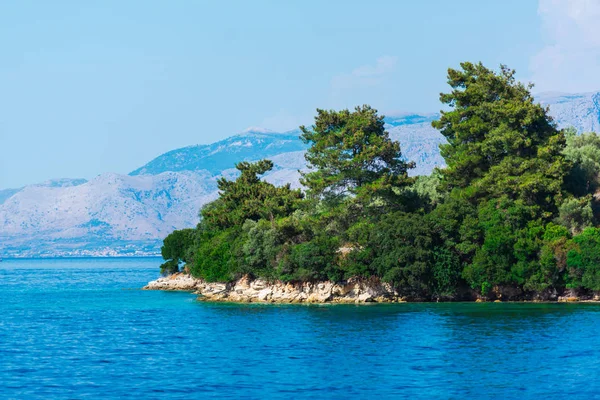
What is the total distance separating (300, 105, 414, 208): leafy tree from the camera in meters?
77.5

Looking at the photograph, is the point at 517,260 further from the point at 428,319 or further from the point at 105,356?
the point at 105,356

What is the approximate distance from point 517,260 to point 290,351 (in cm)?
2935

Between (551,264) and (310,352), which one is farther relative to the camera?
(551,264)

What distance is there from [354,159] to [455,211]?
34.7 ft

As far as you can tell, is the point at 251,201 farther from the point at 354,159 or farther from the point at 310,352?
the point at 310,352

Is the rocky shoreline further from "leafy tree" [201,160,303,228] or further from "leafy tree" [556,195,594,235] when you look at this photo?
"leafy tree" [201,160,303,228]

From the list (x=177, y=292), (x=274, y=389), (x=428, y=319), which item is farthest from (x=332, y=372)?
(x=177, y=292)

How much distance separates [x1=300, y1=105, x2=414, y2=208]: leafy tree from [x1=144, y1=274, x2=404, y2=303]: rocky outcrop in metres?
8.50

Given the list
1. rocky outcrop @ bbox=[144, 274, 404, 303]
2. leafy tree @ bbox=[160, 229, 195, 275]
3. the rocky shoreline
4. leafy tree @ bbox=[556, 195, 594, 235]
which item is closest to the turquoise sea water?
the rocky shoreline

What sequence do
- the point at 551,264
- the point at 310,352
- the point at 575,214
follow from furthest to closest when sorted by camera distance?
the point at 575,214, the point at 551,264, the point at 310,352

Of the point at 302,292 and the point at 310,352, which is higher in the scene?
the point at 302,292

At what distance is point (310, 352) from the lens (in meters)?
45.9

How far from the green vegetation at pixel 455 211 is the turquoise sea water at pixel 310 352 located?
3678 mm

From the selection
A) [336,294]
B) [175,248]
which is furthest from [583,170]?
[175,248]
